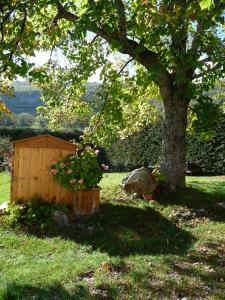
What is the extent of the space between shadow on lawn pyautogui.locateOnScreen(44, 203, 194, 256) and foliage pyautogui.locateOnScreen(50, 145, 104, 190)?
0.80 m

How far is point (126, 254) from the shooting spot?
7.27m

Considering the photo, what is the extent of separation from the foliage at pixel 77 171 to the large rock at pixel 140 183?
153cm

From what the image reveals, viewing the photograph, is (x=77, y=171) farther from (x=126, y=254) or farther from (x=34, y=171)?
(x=126, y=254)

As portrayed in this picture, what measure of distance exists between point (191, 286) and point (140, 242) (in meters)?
2.34

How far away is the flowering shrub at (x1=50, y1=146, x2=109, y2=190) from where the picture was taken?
9.77 m

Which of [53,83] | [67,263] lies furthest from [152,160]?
[67,263]

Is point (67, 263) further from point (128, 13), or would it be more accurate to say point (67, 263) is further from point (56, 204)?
point (128, 13)

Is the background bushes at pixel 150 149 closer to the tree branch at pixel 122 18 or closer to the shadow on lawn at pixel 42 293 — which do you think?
the tree branch at pixel 122 18

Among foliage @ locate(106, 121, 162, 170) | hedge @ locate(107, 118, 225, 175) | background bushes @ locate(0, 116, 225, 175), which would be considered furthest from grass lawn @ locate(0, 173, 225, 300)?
foliage @ locate(106, 121, 162, 170)

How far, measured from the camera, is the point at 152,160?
21.2 meters

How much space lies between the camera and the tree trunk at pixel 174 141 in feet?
37.9

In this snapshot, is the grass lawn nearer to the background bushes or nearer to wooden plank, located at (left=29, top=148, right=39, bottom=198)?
wooden plank, located at (left=29, top=148, right=39, bottom=198)

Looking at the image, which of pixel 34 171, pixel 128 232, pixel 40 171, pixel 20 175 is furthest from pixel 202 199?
pixel 20 175

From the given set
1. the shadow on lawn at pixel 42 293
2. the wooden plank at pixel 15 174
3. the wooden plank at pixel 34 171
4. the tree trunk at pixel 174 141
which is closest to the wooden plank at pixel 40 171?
the wooden plank at pixel 34 171
